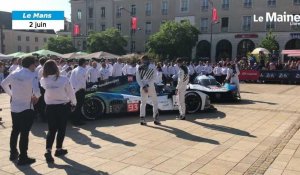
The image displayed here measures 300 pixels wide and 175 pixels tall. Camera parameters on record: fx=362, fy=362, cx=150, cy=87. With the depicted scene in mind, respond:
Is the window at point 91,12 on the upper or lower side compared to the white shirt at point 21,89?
upper

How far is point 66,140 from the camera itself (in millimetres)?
7691

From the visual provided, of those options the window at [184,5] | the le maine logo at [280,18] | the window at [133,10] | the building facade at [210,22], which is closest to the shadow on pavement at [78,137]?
the building facade at [210,22]

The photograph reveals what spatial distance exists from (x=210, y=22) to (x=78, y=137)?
44.4 m

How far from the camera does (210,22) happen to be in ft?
164

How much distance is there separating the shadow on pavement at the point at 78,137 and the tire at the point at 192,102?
385 cm

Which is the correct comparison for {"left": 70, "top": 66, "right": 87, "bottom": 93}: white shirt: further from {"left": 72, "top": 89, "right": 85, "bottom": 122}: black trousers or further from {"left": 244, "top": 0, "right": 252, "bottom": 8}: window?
{"left": 244, "top": 0, "right": 252, "bottom": 8}: window

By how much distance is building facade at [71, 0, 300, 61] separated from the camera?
45562 millimetres

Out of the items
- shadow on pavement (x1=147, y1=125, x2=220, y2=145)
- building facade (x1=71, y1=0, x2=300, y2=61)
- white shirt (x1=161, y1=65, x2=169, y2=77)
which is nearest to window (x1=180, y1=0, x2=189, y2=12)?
building facade (x1=71, y1=0, x2=300, y2=61)

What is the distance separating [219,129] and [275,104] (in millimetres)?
5783

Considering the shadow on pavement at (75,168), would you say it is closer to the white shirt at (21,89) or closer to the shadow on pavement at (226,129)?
the white shirt at (21,89)

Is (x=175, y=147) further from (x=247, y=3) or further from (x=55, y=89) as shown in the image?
(x=247, y=3)

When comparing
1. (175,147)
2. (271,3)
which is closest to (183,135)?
(175,147)

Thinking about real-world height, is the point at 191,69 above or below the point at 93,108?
above

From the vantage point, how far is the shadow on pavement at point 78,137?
24.1 ft
